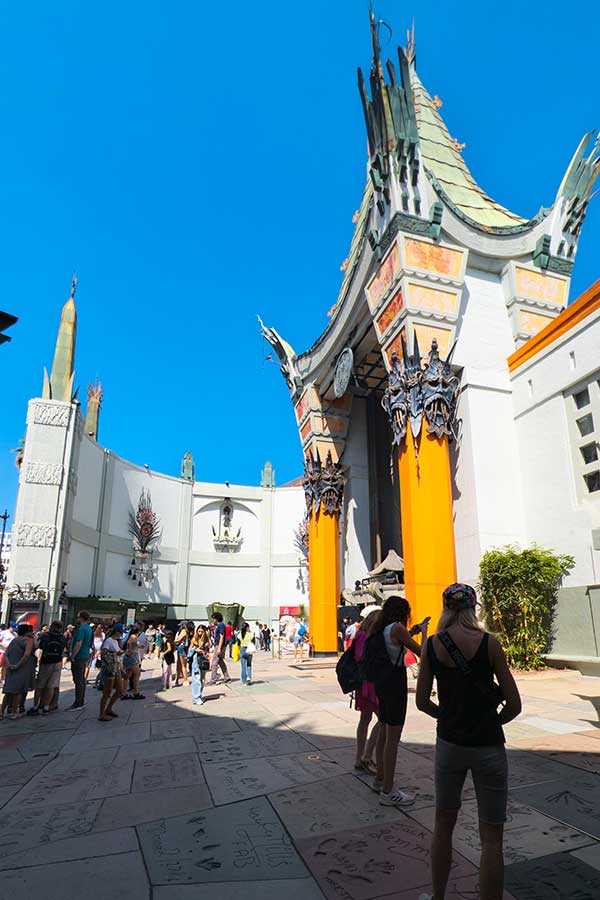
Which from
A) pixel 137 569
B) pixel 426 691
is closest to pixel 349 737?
pixel 426 691

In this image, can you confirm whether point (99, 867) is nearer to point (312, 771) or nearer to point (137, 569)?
point (312, 771)

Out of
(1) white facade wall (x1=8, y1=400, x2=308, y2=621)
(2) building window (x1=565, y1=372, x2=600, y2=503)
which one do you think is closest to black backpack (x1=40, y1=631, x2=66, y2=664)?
(2) building window (x1=565, y1=372, x2=600, y2=503)

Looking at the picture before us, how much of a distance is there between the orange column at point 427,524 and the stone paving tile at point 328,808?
993 centimetres

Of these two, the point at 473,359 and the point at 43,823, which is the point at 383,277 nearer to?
the point at 473,359

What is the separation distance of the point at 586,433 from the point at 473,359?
4.25 m

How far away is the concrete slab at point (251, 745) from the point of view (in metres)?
6.14

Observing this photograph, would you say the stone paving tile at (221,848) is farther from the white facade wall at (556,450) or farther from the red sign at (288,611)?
the red sign at (288,611)

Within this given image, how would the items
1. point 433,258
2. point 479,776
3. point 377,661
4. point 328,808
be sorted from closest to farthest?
point 479,776 < point 328,808 < point 377,661 < point 433,258

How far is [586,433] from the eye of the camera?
47.4 feet

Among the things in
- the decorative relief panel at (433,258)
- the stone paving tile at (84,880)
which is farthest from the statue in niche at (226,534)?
the stone paving tile at (84,880)

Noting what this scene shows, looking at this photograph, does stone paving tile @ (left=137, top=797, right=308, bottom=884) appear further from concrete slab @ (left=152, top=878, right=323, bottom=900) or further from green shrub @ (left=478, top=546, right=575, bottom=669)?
green shrub @ (left=478, top=546, right=575, bottom=669)

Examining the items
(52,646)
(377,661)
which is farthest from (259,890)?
(52,646)

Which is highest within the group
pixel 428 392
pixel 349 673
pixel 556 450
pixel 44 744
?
pixel 428 392

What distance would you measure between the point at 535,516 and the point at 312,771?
1231 centimetres
